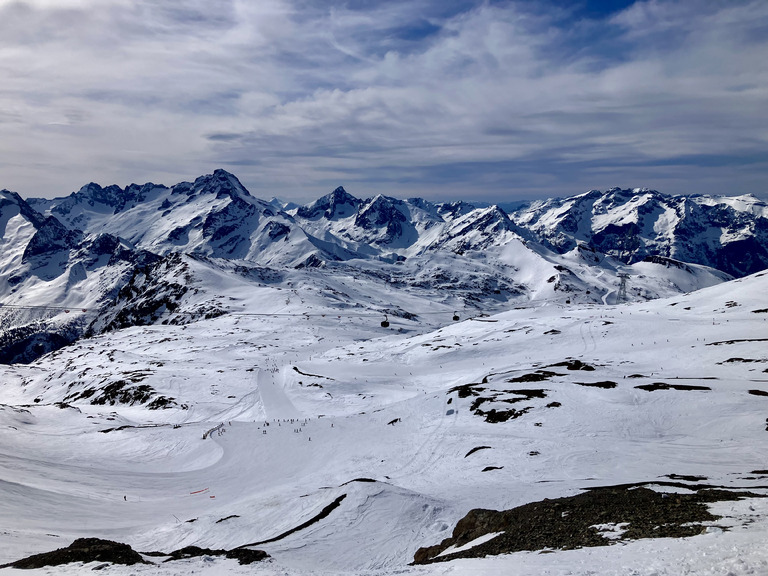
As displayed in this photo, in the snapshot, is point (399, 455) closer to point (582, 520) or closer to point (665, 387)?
point (582, 520)

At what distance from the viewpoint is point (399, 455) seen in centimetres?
2844

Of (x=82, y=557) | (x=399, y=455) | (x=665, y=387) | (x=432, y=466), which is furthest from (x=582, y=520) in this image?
(x=665, y=387)

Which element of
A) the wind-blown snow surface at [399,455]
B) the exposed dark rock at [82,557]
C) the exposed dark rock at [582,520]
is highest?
the exposed dark rock at [82,557]

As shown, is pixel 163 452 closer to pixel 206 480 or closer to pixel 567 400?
pixel 206 480

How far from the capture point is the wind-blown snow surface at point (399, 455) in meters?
15.1

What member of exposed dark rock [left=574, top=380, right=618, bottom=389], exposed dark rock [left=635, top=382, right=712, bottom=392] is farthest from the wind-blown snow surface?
exposed dark rock [left=574, top=380, right=618, bottom=389]

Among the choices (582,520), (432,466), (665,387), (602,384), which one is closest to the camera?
(582,520)

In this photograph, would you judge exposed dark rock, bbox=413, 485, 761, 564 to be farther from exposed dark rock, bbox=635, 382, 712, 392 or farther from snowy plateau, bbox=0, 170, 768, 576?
exposed dark rock, bbox=635, 382, 712, 392

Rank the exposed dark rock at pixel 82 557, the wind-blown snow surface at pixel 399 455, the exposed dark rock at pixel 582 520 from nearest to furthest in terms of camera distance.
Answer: the exposed dark rock at pixel 582 520, the exposed dark rock at pixel 82 557, the wind-blown snow surface at pixel 399 455

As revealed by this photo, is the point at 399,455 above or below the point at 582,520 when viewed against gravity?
below

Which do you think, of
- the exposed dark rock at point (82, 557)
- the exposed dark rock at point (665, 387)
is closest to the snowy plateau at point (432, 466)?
the exposed dark rock at point (82, 557)

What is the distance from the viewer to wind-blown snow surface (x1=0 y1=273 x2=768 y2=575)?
1510 cm

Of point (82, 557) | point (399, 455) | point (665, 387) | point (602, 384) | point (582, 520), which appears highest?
point (82, 557)

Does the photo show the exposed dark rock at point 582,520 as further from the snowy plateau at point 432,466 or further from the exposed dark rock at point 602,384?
the exposed dark rock at point 602,384
